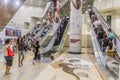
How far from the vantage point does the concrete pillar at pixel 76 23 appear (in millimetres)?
13973

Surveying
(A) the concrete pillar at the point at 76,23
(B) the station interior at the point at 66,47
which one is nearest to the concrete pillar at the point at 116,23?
(B) the station interior at the point at 66,47

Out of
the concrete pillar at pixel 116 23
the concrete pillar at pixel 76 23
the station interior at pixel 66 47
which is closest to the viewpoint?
the station interior at pixel 66 47

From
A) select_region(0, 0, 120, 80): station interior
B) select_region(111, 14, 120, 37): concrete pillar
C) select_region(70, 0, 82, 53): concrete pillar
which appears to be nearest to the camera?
select_region(0, 0, 120, 80): station interior

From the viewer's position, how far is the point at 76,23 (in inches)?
554

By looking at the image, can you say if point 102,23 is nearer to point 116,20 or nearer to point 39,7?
point 116,20

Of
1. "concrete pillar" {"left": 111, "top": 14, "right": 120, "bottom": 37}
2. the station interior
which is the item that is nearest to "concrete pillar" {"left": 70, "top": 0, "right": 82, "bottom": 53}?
the station interior

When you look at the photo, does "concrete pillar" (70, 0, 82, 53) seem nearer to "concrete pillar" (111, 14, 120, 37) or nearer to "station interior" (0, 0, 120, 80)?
"station interior" (0, 0, 120, 80)

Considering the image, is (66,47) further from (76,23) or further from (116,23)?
(116,23)

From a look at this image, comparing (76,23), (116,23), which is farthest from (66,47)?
(116,23)

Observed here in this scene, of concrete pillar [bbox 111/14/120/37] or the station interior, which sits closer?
the station interior

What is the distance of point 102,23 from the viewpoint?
51.2 feet

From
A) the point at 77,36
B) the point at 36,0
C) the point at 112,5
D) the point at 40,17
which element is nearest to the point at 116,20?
the point at 112,5

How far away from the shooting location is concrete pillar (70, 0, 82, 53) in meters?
14.0

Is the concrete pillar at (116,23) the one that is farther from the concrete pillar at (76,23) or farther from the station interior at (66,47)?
the concrete pillar at (76,23)
